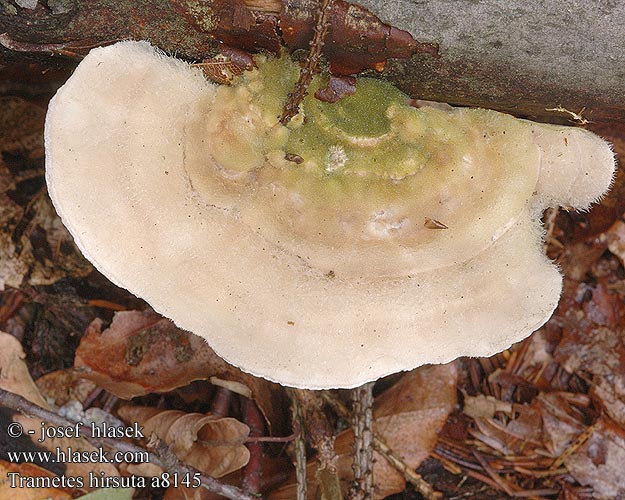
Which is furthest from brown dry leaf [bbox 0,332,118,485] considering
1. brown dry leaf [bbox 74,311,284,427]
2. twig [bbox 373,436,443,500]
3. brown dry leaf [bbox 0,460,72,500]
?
twig [bbox 373,436,443,500]

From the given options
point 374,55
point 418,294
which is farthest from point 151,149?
point 418,294

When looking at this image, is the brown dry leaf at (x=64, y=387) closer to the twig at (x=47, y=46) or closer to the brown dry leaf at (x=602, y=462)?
the twig at (x=47, y=46)

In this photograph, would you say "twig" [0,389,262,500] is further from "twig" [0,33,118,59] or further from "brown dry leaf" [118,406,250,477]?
"twig" [0,33,118,59]

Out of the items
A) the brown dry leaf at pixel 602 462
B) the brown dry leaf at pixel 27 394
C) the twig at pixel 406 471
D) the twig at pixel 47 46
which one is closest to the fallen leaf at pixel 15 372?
the brown dry leaf at pixel 27 394

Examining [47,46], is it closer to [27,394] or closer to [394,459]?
[27,394]

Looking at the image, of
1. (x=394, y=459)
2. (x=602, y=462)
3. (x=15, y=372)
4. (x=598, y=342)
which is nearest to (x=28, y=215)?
(x=15, y=372)
